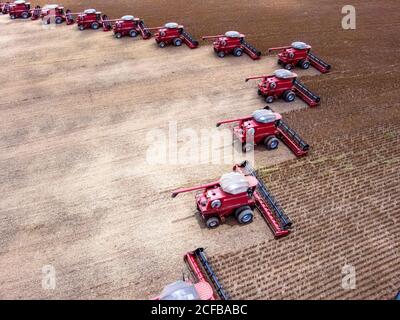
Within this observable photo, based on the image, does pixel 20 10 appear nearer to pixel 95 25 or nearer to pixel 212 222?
pixel 95 25

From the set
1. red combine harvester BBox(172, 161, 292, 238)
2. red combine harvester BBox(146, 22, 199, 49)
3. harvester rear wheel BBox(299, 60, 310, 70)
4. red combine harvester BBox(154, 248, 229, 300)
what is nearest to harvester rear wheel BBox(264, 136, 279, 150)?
red combine harvester BBox(172, 161, 292, 238)

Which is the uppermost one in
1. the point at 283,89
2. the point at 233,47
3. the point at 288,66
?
the point at 233,47

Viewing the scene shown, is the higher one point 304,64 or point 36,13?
point 36,13

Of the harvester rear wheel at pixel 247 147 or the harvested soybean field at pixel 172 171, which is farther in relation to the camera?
the harvester rear wheel at pixel 247 147

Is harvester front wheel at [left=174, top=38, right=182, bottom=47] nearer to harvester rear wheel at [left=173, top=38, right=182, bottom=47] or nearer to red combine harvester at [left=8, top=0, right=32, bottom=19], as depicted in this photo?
harvester rear wheel at [left=173, top=38, right=182, bottom=47]

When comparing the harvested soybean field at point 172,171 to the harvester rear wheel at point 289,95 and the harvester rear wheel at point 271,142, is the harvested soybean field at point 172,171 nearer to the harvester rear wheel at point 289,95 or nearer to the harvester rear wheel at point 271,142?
the harvester rear wheel at point 271,142

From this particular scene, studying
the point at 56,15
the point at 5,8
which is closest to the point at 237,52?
the point at 56,15

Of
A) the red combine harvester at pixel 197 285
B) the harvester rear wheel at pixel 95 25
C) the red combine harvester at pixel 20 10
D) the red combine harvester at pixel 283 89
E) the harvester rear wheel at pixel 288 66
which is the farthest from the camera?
the red combine harvester at pixel 20 10

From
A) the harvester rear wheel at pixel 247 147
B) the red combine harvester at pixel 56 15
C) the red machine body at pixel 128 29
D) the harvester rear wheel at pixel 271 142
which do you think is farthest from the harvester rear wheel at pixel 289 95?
the red combine harvester at pixel 56 15
